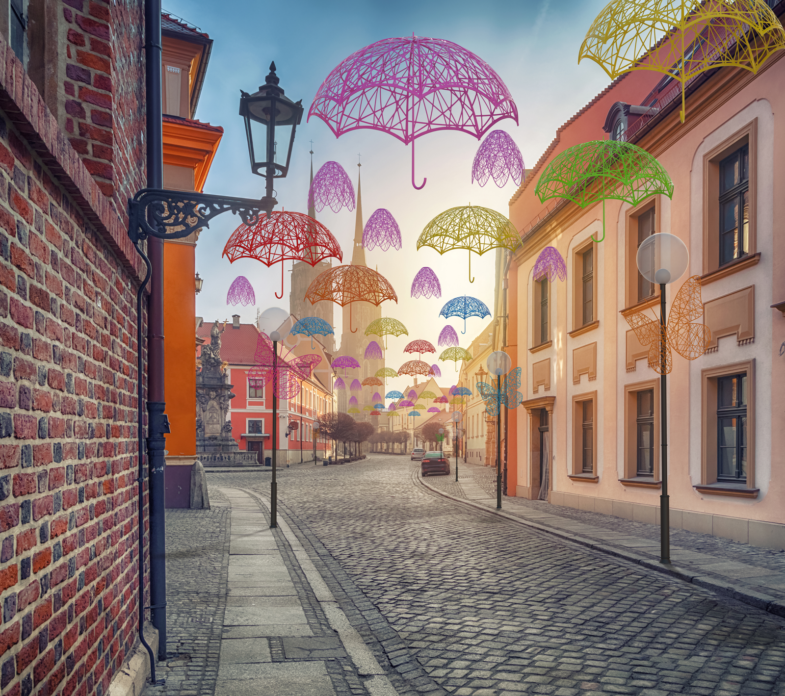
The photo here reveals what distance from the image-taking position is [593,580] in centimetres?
845

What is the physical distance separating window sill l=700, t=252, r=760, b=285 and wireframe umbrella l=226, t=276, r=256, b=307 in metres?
10.9

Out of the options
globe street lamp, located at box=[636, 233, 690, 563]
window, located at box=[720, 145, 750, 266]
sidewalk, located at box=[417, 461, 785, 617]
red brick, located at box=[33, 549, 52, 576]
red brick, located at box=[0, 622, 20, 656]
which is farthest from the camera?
window, located at box=[720, 145, 750, 266]

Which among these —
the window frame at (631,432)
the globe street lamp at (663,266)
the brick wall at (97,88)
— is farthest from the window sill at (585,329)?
the brick wall at (97,88)

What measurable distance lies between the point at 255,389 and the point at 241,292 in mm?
40994

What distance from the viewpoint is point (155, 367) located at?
5.36m

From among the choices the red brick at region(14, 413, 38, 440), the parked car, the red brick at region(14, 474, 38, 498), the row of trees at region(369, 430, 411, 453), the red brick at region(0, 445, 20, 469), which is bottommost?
the row of trees at region(369, 430, 411, 453)

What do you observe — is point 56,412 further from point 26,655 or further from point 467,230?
point 467,230

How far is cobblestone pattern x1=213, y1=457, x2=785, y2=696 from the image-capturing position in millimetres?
4930

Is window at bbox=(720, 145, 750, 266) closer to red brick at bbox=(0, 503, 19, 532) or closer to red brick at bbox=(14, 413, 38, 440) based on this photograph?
red brick at bbox=(14, 413, 38, 440)

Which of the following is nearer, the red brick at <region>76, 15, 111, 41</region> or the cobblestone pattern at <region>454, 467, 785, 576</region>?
the red brick at <region>76, 15, 111, 41</region>

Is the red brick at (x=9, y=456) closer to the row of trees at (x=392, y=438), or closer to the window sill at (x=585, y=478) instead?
the window sill at (x=585, y=478)

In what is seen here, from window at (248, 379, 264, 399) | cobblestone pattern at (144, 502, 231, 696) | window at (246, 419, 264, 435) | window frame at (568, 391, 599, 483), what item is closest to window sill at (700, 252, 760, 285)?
window frame at (568, 391, 599, 483)

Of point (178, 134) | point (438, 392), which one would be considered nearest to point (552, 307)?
point (178, 134)

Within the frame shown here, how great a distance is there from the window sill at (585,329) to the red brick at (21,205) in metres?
16.3
